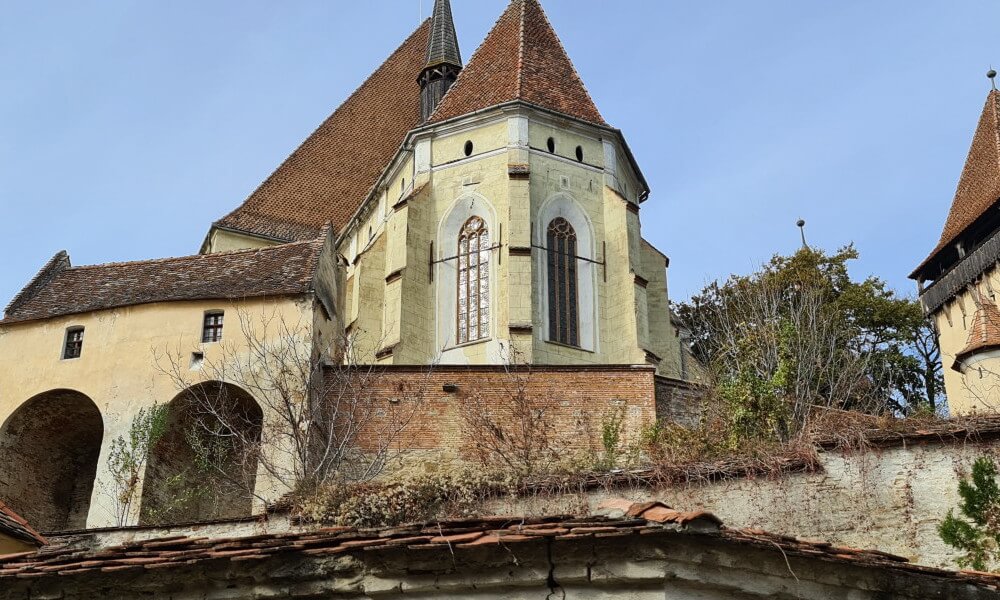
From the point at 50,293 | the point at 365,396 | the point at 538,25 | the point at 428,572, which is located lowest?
the point at 428,572

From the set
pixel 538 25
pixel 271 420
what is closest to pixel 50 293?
pixel 271 420

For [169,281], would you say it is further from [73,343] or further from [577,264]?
[577,264]

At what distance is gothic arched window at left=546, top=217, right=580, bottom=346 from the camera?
28562 mm

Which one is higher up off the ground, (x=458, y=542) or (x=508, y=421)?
(x=508, y=421)

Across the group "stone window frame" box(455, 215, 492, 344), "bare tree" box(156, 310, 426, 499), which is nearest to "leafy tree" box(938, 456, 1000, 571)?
"bare tree" box(156, 310, 426, 499)

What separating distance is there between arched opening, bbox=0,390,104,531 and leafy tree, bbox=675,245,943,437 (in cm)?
1342

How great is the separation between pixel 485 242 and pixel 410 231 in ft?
6.42

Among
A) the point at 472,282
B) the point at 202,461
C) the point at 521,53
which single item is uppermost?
the point at 521,53

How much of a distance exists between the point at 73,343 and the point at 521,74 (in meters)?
14.1

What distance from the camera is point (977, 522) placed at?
13.4 meters

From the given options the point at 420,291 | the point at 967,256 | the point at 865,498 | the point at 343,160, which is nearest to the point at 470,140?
the point at 420,291

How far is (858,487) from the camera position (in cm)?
1436

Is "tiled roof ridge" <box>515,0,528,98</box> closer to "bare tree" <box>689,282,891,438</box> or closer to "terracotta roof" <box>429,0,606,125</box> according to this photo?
"terracotta roof" <box>429,0,606,125</box>

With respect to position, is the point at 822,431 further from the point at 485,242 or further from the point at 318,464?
the point at 485,242
